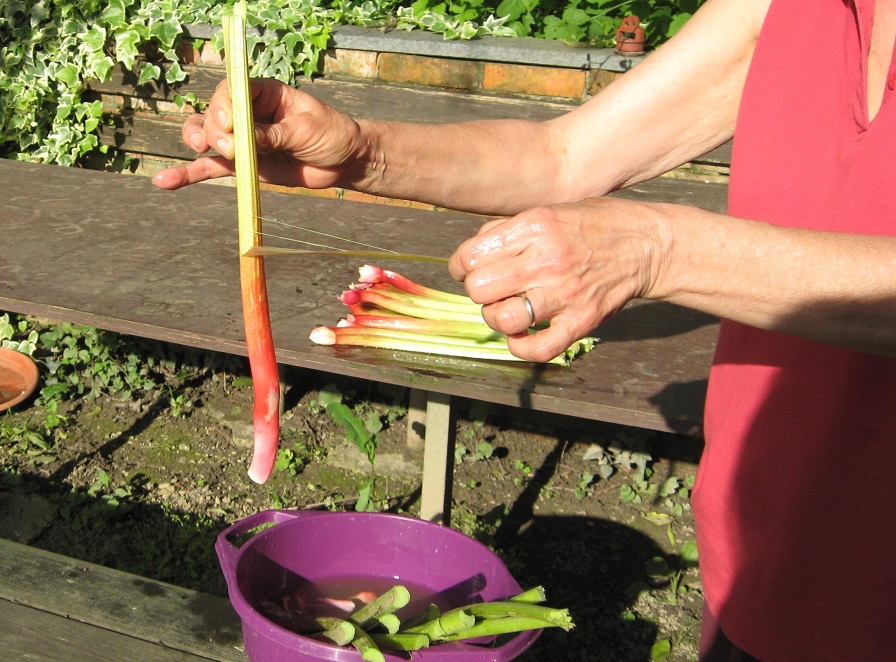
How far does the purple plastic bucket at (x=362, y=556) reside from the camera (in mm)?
1667

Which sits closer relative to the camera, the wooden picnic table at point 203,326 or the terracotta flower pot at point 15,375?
the wooden picnic table at point 203,326

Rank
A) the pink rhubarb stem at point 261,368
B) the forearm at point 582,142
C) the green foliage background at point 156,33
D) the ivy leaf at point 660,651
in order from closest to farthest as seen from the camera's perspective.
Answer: the pink rhubarb stem at point 261,368 → the forearm at point 582,142 → the ivy leaf at point 660,651 → the green foliage background at point 156,33

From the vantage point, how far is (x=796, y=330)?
1227 mm

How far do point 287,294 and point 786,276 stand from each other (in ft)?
5.29

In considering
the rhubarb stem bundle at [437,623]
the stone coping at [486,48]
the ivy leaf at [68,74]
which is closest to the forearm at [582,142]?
the rhubarb stem bundle at [437,623]

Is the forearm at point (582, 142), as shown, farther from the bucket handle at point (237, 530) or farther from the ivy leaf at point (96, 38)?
the ivy leaf at point (96, 38)

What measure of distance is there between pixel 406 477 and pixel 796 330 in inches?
119

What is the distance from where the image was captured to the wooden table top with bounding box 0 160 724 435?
2.10 metres

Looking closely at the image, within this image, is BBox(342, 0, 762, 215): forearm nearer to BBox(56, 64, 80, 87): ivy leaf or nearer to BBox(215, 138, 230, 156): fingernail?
BBox(215, 138, 230, 156): fingernail

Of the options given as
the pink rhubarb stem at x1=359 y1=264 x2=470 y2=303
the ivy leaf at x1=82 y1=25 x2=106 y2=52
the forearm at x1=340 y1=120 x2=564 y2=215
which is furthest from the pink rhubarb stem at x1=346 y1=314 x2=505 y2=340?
the ivy leaf at x1=82 y1=25 x2=106 y2=52

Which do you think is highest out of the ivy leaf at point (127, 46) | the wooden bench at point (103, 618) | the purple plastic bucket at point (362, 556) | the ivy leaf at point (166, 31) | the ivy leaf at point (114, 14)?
the ivy leaf at point (114, 14)

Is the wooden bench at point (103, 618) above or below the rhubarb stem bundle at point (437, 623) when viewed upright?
below

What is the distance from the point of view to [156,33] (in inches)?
176

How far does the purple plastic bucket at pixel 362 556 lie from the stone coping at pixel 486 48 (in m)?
2.75
